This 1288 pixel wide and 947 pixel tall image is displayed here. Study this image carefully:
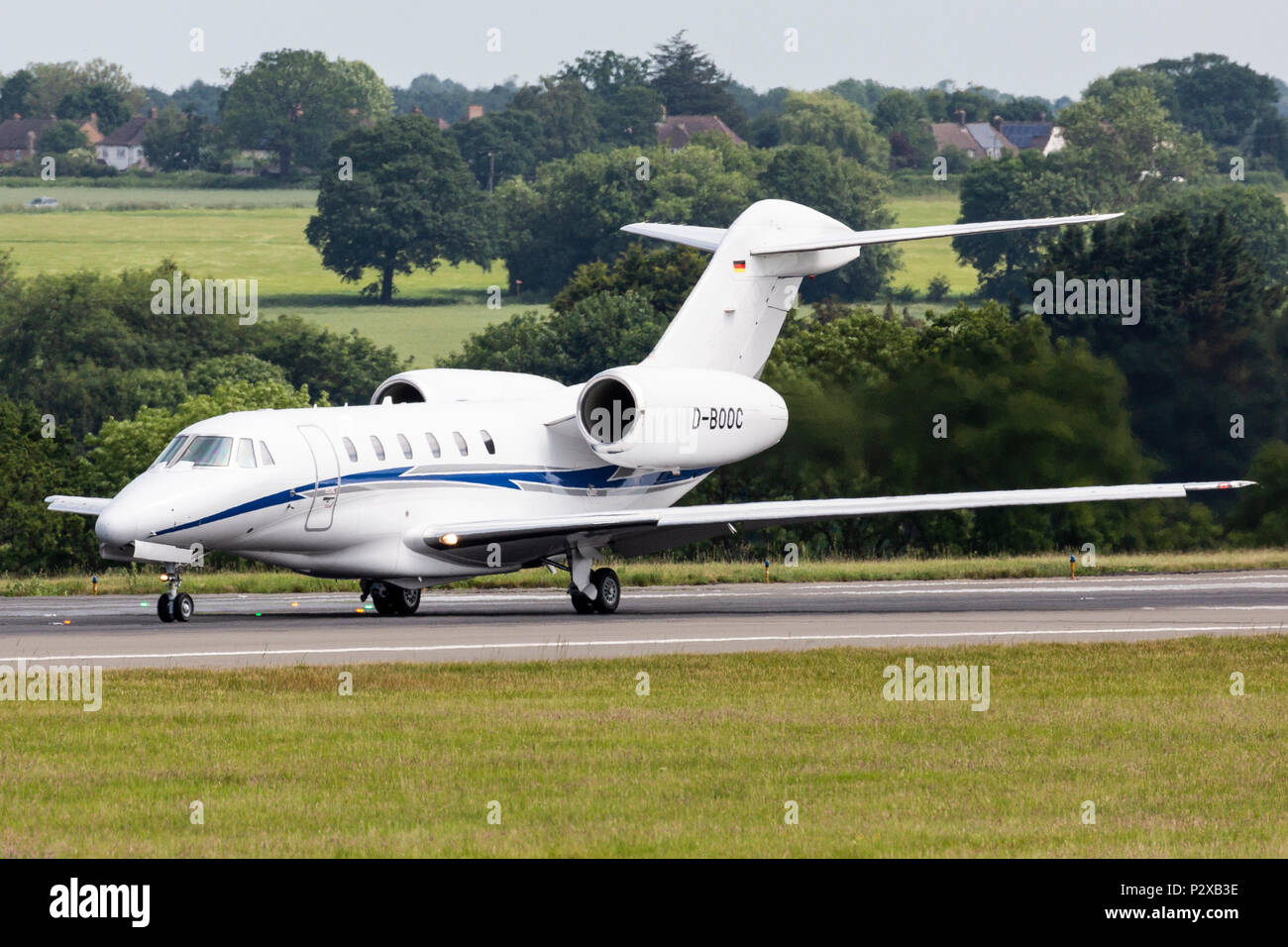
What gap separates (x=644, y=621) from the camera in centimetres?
3222

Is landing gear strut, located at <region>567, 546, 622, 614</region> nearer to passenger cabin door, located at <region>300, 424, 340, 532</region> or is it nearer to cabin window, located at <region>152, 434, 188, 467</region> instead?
passenger cabin door, located at <region>300, 424, 340, 532</region>

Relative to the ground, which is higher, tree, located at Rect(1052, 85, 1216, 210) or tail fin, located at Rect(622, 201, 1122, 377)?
tree, located at Rect(1052, 85, 1216, 210)

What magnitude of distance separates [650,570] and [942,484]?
9.59 metres

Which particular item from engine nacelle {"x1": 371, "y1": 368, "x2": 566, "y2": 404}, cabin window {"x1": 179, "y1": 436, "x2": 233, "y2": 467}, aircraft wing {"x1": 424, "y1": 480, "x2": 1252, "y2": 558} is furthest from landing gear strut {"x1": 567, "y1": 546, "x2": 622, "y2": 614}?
cabin window {"x1": 179, "y1": 436, "x2": 233, "y2": 467}

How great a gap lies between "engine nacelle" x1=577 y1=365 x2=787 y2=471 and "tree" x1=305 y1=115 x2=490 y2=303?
11155cm

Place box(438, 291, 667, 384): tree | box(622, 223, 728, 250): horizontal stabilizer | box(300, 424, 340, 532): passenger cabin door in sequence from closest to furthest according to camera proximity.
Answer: box(300, 424, 340, 532): passenger cabin door
box(622, 223, 728, 250): horizontal stabilizer
box(438, 291, 667, 384): tree

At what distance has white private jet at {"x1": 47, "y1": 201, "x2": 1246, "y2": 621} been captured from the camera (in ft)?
100

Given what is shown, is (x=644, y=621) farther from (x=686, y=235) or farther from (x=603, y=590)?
(x=686, y=235)

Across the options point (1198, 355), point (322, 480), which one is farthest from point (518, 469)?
point (1198, 355)

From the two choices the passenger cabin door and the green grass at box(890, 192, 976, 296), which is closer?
the passenger cabin door

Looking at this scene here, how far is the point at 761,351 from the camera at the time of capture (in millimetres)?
39688

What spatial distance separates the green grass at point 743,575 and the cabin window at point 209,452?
41.5ft

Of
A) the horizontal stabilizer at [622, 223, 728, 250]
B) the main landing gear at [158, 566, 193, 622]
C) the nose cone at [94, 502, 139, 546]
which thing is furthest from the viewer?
the horizontal stabilizer at [622, 223, 728, 250]

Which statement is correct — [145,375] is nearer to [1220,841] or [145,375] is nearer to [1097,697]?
[1097,697]
